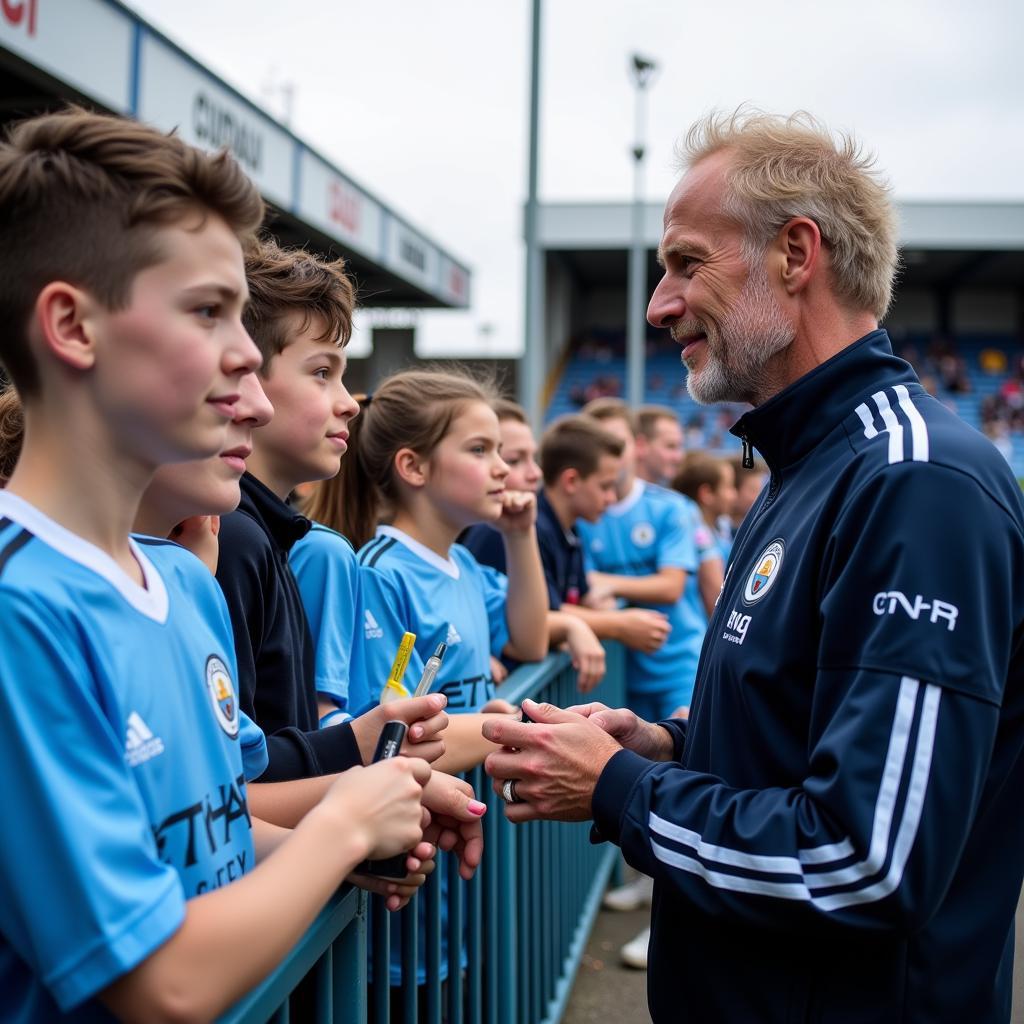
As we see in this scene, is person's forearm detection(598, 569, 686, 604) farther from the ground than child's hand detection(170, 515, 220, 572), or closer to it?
closer to it

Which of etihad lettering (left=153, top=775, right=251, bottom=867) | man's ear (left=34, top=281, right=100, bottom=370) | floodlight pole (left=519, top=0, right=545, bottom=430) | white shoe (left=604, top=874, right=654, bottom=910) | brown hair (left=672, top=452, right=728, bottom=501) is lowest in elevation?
white shoe (left=604, top=874, right=654, bottom=910)

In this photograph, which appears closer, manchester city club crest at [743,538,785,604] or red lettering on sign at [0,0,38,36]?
manchester city club crest at [743,538,785,604]

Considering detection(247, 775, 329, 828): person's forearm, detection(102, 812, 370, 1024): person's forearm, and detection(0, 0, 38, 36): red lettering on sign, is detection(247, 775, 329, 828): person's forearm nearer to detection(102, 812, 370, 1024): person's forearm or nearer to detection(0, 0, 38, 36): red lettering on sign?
detection(102, 812, 370, 1024): person's forearm

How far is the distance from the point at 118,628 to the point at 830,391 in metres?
1.28

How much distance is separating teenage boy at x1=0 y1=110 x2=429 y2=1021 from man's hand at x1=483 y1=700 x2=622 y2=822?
549 millimetres

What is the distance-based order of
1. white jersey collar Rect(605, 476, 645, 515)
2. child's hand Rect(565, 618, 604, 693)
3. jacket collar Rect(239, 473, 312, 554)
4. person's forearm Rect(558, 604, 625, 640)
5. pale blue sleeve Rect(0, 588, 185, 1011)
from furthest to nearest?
1. white jersey collar Rect(605, 476, 645, 515)
2. person's forearm Rect(558, 604, 625, 640)
3. child's hand Rect(565, 618, 604, 693)
4. jacket collar Rect(239, 473, 312, 554)
5. pale blue sleeve Rect(0, 588, 185, 1011)

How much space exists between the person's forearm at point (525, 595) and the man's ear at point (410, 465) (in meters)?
0.64

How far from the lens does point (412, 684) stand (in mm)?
2619

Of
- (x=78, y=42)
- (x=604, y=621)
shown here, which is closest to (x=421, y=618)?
(x=604, y=621)

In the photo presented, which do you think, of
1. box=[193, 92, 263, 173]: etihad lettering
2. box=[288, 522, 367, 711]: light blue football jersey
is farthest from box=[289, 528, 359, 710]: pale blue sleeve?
box=[193, 92, 263, 173]: etihad lettering

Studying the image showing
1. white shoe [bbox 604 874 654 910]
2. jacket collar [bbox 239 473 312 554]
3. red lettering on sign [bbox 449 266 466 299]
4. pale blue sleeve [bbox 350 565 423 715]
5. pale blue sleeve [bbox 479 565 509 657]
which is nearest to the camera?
jacket collar [bbox 239 473 312 554]

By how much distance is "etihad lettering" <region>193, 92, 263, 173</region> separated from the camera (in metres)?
10.8

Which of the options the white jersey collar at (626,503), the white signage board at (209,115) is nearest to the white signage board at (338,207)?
the white signage board at (209,115)

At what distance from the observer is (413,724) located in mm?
1805
